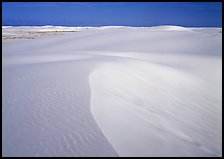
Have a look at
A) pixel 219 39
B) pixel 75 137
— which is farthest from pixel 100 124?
pixel 219 39

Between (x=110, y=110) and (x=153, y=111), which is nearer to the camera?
(x=110, y=110)

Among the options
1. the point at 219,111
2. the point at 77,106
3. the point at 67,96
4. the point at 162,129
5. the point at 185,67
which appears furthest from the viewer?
the point at 185,67

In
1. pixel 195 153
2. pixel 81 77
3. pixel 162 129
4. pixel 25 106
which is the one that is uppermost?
pixel 81 77

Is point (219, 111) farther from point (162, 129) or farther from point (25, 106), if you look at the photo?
point (25, 106)

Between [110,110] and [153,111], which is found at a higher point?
[110,110]

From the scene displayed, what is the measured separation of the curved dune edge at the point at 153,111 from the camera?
14.2 ft

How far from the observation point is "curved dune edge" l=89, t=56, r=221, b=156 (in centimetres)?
434

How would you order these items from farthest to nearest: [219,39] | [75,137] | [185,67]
Answer: 1. [219,39]
2. [185,67]
3. [75,137]

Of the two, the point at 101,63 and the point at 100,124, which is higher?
the point at 101,63

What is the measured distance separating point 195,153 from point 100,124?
1900 mm

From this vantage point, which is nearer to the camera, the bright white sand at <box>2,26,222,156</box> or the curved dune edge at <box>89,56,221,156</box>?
the bright white sand at <box>2,26,222,156</box>

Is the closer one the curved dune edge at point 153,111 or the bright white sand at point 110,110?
the bright white sand at point 110,110

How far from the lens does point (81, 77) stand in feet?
23.4

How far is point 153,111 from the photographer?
5.79m
